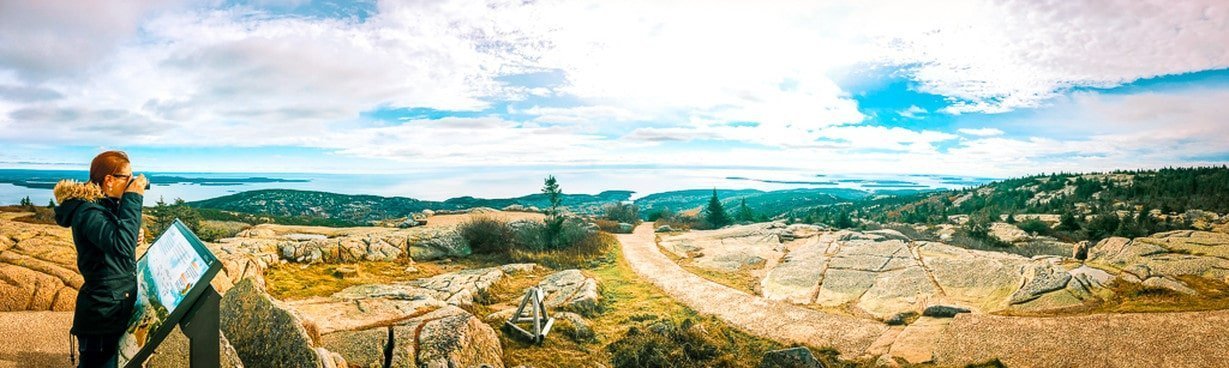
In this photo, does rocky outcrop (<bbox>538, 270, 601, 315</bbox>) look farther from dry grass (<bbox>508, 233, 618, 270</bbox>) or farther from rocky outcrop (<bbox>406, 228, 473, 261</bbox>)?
rocky outcrop (<bbox>406, 228, 473, 261</bbox>)

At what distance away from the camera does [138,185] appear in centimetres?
397

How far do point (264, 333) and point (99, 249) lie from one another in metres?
2.06

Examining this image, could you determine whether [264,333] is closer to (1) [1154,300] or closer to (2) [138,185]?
(2) [138,185]

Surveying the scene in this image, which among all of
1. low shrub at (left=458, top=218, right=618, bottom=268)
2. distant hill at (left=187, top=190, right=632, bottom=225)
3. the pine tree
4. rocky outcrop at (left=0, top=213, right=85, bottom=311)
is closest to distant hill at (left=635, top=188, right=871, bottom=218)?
distant hill at (left=187, top=190, right=632, bottom=225)

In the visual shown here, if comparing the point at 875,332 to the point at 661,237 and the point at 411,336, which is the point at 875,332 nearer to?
the point at 411,336

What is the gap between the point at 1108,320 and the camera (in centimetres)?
1013

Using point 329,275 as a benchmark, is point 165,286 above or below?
above

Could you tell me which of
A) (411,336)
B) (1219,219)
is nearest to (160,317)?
(411,336)

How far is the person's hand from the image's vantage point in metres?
3.90

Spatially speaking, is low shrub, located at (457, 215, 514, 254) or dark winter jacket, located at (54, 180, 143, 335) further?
low shrub, located at (457, 215, 514, 254)

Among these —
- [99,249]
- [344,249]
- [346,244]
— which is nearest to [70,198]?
[99,249]

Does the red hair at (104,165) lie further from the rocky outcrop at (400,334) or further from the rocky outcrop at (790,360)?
the rocky outcrop at (790,360)

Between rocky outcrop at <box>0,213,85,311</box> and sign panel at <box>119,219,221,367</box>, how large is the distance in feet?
18.5

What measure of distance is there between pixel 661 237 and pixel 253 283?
92.2ft
